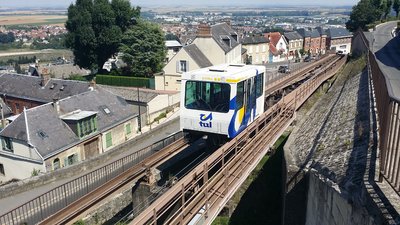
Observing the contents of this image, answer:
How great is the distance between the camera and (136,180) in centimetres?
1288

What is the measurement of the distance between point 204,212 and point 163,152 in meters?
4.97

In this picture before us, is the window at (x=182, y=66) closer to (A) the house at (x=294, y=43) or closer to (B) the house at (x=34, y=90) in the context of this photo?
(B) the house at (x=34, y=90)

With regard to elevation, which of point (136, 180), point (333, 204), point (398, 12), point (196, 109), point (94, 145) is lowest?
point (94, 145)

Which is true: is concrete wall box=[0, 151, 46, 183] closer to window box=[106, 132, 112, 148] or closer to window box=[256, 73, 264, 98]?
window box=[106, 132, 112, 148]

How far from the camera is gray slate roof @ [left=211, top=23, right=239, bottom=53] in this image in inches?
1613

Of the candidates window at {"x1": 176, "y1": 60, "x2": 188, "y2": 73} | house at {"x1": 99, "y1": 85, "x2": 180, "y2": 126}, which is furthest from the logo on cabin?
window at {"x1": 176, "y1": 60, "x2": 188, "y2": 73}

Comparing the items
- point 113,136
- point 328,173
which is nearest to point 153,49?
point 113,136

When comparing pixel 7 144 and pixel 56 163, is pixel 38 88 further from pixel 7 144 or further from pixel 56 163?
pixel 56 163

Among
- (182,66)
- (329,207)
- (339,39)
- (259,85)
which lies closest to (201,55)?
(182,66)

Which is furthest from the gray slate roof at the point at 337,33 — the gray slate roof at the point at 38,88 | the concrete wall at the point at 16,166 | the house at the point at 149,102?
the concrete wall at the point at 16,166

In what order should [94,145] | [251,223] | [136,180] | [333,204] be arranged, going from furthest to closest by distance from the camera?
[94,145] < [251,223] < [136,180] < [333,204]

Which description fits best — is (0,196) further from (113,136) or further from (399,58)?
(399,58)

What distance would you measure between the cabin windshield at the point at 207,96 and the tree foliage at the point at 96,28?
3377 cm

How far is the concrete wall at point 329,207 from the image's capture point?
739 centimetres
